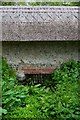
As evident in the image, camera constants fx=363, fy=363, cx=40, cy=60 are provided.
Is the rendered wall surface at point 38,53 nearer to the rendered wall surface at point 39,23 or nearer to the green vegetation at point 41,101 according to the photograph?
the rendered wall surface at point 39,23

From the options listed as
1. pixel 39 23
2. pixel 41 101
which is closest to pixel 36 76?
pixel 39 23

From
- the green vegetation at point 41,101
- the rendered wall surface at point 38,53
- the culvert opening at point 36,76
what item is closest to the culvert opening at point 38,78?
the culvert opening at point 36,76

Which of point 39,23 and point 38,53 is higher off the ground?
point 39,23

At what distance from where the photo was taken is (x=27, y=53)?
5102mm

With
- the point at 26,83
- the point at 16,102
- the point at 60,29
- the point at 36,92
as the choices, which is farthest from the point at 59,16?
the point at 16,102

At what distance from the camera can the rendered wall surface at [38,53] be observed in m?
5.07

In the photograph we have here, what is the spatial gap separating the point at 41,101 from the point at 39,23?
1518 mm

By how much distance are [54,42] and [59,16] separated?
14.7 inches

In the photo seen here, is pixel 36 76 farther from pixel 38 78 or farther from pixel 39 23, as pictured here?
pixel 39 23

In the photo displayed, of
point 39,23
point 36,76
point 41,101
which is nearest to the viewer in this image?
point 41,101

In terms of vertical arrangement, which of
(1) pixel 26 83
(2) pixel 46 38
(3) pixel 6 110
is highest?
(2) pixel 46 38

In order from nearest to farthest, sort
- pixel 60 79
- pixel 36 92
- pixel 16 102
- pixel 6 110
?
pixel 6 110 → pixel 16 102 → pixel 36 92 → pixel 60 79

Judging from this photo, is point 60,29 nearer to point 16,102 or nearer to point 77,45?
point 77,45

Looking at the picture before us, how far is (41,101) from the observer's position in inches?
143
